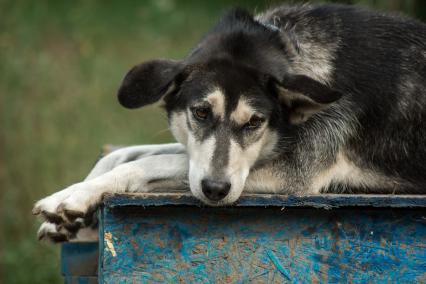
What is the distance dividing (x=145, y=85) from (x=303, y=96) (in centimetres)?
78

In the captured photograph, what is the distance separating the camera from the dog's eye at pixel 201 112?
12.1ft

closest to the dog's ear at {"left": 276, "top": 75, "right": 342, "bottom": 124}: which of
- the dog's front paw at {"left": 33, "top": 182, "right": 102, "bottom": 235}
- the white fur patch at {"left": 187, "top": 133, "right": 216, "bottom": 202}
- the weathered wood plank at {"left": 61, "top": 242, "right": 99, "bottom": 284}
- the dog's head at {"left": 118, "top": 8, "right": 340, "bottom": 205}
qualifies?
the dog's head at {"left": 118, "top": 8, "right": 340, "bottom": 205}

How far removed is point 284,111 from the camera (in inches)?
153

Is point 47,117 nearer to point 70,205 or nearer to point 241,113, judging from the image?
point 70,205

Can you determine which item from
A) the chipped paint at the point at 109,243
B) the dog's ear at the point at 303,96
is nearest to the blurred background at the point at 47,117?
the dog's ear at the point at 303,96

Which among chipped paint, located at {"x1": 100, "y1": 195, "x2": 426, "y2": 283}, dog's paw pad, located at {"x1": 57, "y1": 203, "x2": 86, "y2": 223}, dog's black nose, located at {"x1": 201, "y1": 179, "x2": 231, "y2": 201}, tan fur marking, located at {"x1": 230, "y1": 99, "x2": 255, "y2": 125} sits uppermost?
tan fur marking, located at {"x1": 230, "y1": 99, "x2": 255, "y2": 125}

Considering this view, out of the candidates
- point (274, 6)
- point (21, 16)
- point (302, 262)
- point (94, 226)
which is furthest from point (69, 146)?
point (302, 262)

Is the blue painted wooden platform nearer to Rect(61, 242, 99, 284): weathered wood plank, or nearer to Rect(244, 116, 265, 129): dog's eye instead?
Rect(244, 116, 265, 129): dog's eye

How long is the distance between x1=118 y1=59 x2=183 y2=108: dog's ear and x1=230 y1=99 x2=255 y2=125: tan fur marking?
1.20ft

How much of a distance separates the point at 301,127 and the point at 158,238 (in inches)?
41.6

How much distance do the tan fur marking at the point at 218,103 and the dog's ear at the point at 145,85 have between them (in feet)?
0.81

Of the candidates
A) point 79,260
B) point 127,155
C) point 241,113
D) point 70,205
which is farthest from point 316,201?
point 79,260

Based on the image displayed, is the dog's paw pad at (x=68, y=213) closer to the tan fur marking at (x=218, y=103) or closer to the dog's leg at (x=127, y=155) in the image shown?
the tan fur marking at (x=218, y=103)

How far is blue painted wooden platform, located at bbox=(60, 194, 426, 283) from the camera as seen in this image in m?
3.44
